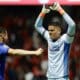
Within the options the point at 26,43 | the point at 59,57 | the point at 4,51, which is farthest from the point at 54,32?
the point at 26,43

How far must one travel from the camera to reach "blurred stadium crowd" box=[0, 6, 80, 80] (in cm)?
637

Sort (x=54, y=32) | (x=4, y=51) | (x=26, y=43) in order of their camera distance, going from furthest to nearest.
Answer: (x=26, y=43)
(x=54, y=32)
(x=4, y=51)

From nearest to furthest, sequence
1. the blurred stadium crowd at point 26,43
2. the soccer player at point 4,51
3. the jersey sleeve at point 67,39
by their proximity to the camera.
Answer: the soccer player at point 4,51 < the jersey sleeve at point 67,39 < the blurred stadium crowd at point 26,43

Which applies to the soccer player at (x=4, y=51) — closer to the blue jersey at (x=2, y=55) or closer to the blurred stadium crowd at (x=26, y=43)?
the blue jersey at (x=2, y=55)

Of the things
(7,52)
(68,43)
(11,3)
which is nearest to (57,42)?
(68,43)

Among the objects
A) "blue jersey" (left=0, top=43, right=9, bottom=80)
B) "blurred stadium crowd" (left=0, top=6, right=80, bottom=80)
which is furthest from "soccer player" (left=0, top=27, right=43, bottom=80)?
"blurred stadium crowd" (left=0, top=6, right=80, bottom=80)

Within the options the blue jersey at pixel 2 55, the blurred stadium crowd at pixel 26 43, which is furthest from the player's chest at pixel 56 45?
the blurred stadium crowd at pixel 26 43

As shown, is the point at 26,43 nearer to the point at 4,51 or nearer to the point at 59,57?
the point at 59,57

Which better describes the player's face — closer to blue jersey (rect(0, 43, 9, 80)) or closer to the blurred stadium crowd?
blue jersey (rect(0, 43, 9, 80))

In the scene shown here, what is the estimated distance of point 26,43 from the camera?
663 centimetres

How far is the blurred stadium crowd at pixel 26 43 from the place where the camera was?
20.9 ft

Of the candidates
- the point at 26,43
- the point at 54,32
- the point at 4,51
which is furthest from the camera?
the point at 26,43

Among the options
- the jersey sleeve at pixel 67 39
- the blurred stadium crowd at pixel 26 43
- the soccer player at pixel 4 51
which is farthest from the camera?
the blurred stadium crowd at pixel 26 43

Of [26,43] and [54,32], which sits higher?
[54,32]
